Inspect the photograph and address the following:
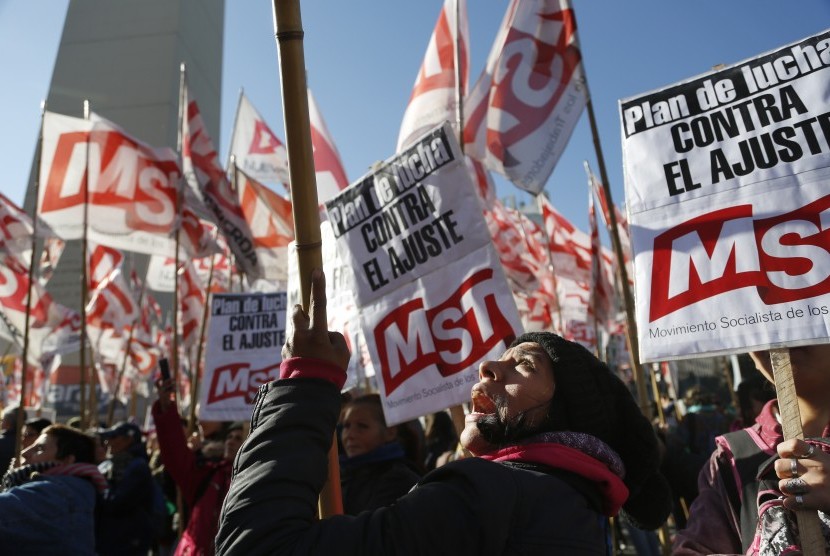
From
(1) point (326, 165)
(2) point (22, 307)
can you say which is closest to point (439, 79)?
(1) point (326, 165)

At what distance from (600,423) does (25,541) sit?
8.21 ft

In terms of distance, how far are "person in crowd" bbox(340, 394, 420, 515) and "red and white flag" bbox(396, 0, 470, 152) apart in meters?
3.28

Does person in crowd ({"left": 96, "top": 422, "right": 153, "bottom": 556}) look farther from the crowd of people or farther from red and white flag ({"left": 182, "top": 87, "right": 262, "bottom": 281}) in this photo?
red and white flag ({"left": 182, "top": 87, "right": 262, "bottom": 281})

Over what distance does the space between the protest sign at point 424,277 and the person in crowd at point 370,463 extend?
0.20 meters

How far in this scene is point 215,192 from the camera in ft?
24.4

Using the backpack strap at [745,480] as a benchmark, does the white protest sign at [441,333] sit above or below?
above

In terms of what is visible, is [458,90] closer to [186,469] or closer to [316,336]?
[186,469]

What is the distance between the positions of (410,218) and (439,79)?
10.6 ft

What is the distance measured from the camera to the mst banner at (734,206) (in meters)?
1.83

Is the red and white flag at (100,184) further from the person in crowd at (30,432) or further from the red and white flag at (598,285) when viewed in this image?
the red and white flag at (598,285)

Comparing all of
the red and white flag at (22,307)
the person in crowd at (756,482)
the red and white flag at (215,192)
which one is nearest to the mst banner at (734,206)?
the person in crowd at (756,482)

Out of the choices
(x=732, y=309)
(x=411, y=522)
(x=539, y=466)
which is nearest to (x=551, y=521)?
(x=539, y=466)

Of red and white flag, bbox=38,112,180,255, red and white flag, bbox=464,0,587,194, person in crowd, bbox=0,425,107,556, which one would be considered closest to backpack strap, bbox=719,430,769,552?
person in crowd, bbox=0,425,107,556

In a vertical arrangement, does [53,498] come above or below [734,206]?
below
